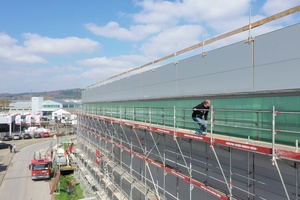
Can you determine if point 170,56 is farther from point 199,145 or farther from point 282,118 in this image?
point 282,118

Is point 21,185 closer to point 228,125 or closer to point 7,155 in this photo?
point 7,155

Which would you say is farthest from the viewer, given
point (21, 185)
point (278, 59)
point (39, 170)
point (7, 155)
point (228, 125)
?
point (7, 155)

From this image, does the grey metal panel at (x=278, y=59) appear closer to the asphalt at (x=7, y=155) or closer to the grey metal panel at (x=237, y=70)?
the grey metal panel at (x=237, y=70)

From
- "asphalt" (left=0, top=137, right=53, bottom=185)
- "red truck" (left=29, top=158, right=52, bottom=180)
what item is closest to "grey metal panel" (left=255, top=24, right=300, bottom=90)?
"red truck" (left=29, top=158, right=52, bottom=180)

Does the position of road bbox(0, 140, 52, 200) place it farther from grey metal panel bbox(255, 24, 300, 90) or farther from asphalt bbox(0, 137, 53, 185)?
grey metal panel bbox(255, 24, 300, 90)

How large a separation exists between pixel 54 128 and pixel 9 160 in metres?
38.0

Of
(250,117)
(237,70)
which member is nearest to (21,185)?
(237,70)

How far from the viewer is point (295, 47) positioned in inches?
288

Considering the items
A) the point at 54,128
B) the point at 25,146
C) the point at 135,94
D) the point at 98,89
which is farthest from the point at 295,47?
the point at 54,128

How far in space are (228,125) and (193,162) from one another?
2518mm

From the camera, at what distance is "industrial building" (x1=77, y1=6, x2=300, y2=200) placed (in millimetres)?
6926

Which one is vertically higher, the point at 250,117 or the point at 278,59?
the point at 278,59

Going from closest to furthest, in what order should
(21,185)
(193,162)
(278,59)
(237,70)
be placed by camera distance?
(278,59) < (237,70) < (193,162) < (21,185)

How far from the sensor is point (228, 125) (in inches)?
321
